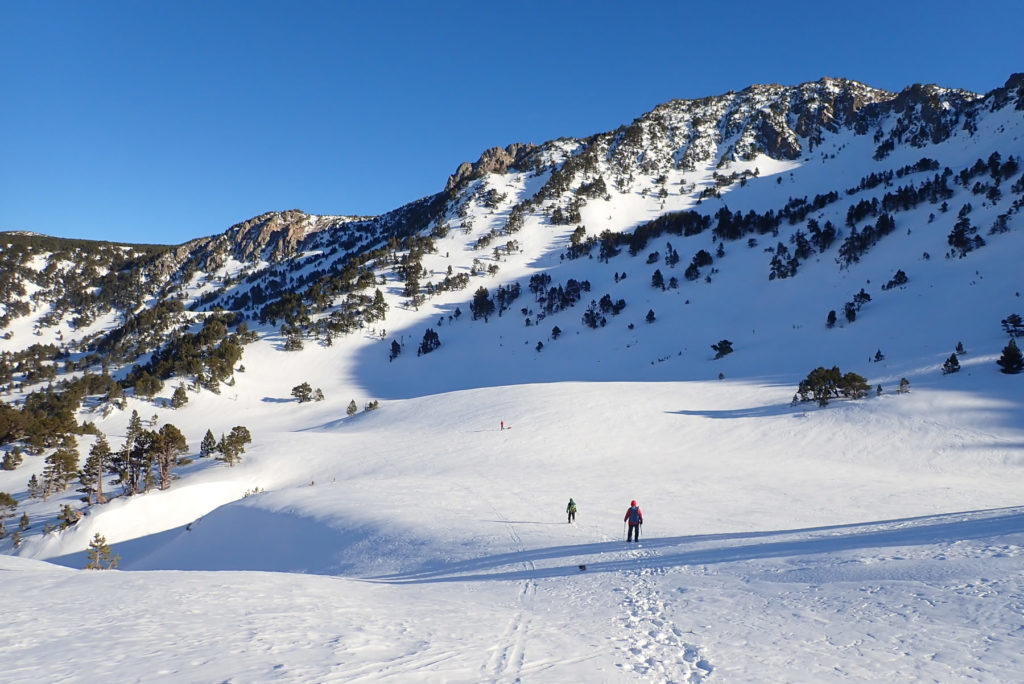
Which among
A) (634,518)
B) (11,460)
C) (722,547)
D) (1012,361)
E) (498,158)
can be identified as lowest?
(722,547)

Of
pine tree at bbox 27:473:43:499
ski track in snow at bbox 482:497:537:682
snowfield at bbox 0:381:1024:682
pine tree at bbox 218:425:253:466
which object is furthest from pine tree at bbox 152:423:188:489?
ski track in snow at bbox 482:497:537:682

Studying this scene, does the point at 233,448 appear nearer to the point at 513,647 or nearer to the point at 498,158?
the point at 513,647

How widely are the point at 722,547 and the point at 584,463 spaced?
47.1 feet

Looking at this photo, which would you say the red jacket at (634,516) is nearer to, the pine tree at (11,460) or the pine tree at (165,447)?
the pine tree at (165,447)

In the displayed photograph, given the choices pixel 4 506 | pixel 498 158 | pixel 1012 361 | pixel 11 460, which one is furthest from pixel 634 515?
pixel 498 158

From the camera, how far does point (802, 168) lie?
132 meters

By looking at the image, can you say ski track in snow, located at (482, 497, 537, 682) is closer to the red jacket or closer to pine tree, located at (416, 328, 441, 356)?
the red jacket

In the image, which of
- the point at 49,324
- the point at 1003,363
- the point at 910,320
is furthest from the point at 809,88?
the point at 49,324

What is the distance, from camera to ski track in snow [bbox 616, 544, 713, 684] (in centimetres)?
612

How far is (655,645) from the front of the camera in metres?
7.10

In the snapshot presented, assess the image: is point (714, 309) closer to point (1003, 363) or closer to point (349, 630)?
point (1003, 363)

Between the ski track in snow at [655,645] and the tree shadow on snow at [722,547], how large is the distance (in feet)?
8.63

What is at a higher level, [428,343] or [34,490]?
[428,343]

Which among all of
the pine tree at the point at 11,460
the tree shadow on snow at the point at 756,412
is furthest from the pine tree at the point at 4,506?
the tree shadow on snow at the point at 756,412
